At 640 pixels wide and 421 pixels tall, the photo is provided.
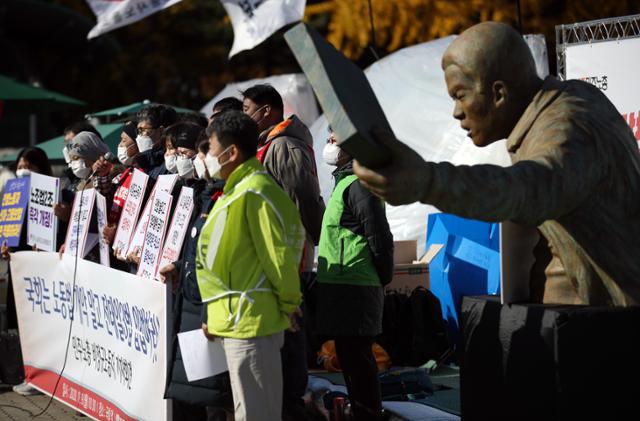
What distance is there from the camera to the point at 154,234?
20.5ft

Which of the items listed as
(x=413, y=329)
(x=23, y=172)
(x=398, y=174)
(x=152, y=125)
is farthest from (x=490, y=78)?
(x=23, y=172)

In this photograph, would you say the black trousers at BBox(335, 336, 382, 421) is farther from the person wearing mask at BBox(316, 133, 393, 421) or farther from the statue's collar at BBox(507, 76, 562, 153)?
the statue's collar at BBox(507, 76, 562, 153)

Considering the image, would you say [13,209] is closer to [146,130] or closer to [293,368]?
[146,130]

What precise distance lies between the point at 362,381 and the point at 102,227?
215cm

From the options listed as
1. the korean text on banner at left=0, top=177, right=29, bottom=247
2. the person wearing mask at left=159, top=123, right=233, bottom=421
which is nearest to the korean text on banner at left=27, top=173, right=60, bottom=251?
the korean text on banner at left=0, top=177, right=29, bottom=247

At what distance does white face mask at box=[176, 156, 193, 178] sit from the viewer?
668 cm

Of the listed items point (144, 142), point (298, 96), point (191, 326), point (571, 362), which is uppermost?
point (298, 96)

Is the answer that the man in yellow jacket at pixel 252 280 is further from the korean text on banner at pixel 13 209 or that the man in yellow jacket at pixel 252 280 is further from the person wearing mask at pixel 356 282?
the korean text on banner at pixel 13 209

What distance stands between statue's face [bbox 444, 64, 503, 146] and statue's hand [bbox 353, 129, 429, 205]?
0.62 metres

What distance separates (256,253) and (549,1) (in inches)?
501

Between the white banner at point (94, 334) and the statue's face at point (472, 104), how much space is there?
3122 millimetres

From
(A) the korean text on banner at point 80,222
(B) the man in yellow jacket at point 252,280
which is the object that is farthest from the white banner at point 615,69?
(A) the korean text on banner at point 80,222

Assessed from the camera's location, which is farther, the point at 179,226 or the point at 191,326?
the point at 179,226

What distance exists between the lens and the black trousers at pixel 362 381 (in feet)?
20.5
